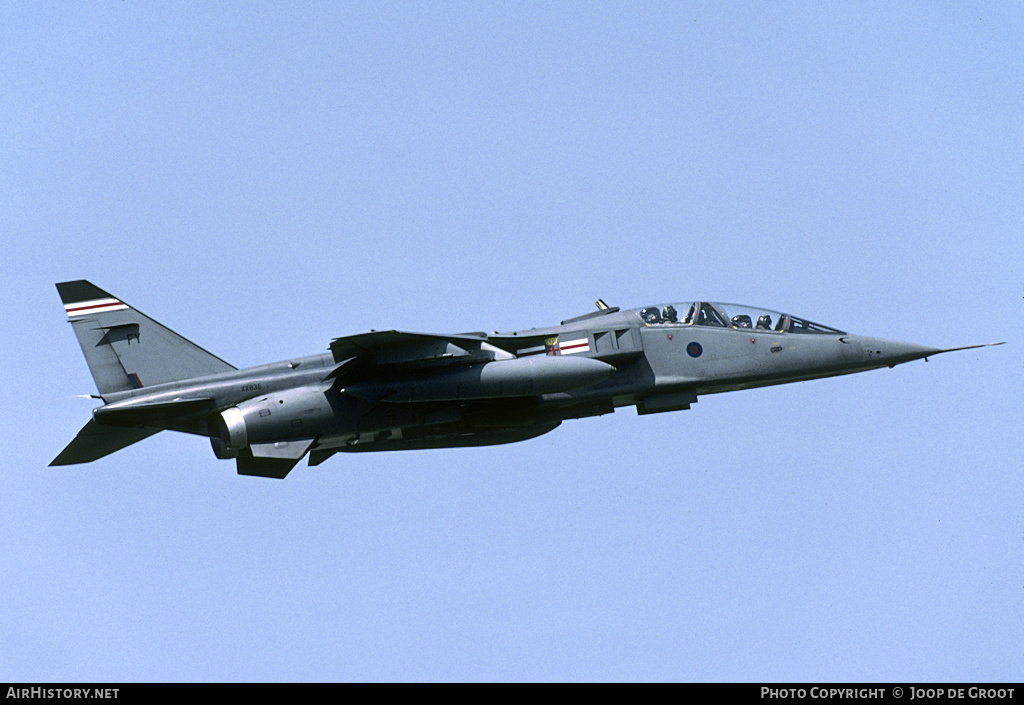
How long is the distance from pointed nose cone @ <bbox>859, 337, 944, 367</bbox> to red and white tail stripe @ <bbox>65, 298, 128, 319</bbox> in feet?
40.3

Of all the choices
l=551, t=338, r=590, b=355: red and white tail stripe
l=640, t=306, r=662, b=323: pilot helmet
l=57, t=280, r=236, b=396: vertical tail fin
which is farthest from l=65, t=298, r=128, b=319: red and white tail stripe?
l=640, t=306, r=662, b=323: pilot helmet

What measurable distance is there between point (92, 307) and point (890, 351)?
13165mm

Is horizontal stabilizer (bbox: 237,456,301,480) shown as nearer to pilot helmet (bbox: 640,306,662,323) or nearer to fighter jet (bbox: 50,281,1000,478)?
fighter jet (bbox: 50,281,1000,478)

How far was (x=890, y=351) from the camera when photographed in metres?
22.8

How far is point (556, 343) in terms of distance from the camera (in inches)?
855

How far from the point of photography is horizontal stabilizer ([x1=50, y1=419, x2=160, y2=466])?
70.2 ft

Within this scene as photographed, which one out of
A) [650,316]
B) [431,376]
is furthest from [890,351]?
[431,376]

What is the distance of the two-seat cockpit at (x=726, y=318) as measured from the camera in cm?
2245

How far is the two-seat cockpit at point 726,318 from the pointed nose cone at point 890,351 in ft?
1.61

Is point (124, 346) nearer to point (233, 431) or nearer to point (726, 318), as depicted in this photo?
point (233, 431)
